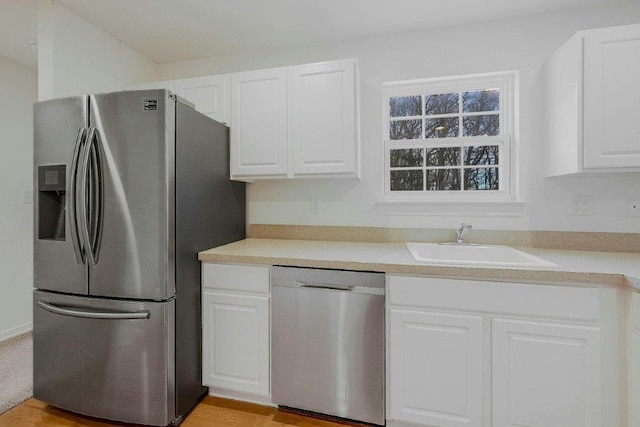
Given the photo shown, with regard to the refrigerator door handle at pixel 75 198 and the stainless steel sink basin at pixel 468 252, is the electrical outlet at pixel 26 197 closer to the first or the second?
the refrigerator door handle at pixel 75 198

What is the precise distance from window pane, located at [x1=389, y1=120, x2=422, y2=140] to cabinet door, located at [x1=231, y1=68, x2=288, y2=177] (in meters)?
0.83

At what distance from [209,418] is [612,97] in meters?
2.78

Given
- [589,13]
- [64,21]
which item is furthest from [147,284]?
[589,13]

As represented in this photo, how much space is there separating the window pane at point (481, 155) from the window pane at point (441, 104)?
31cm

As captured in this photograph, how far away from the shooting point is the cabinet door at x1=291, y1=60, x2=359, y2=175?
6.81 feet

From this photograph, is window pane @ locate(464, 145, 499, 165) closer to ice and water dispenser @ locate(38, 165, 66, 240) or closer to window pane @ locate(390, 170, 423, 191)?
window pane @ locate(390, 170, 423, 191)

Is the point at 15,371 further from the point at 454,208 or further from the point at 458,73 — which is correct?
the point at 458,73

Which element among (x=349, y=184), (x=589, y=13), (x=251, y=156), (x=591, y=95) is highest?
(x=589, y=13)

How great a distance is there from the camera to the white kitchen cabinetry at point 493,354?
142 centimetres

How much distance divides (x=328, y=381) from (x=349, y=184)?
4.41 feet

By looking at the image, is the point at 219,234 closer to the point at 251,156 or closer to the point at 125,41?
the point at 251,156

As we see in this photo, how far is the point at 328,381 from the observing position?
68.2 inches

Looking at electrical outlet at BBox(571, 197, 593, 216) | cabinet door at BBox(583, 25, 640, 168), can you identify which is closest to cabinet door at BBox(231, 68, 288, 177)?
cabinet door at BBox(583, 25, 640, 168)

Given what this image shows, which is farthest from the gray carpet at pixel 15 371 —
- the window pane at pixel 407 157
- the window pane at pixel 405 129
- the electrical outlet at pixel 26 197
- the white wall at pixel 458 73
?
the window pane at pixel 405 129
